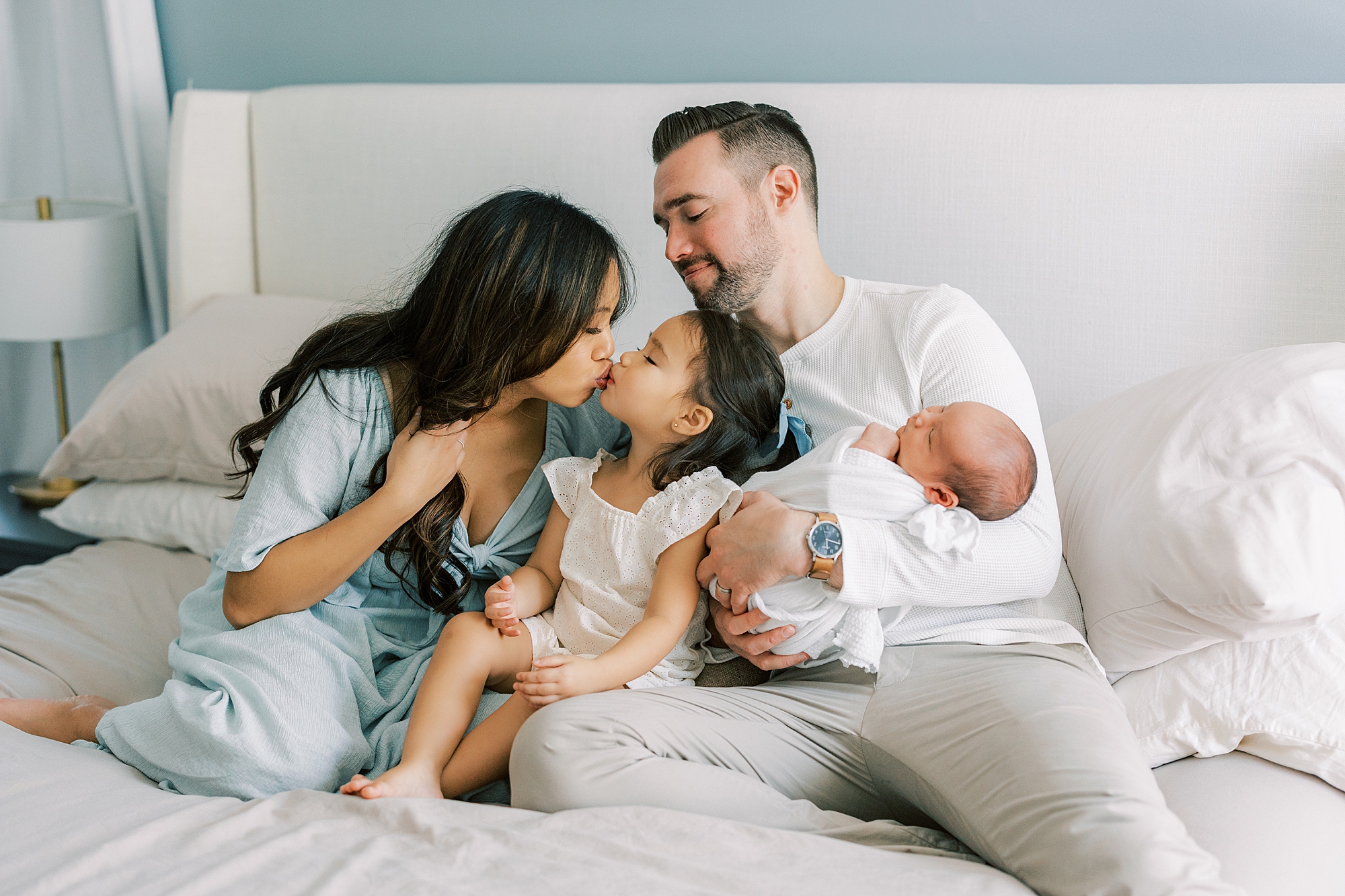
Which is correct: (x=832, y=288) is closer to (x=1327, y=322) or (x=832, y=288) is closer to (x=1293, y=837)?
(x=1327, y=322)

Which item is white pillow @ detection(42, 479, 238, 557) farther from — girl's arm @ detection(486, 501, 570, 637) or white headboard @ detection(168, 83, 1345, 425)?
girl's arm @ detection(486, 501, 570, 637)

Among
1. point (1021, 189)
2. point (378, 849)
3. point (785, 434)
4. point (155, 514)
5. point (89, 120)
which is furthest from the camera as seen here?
point (89, 120)

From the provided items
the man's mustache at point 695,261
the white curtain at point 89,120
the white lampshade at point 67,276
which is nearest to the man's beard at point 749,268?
the man's mustache at point 695,261

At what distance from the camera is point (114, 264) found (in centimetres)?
260

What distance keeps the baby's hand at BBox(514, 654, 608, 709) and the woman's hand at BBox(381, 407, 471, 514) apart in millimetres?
278

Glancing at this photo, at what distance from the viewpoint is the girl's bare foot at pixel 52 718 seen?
4.53ft

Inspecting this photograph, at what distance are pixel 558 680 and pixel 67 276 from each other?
2.00 m

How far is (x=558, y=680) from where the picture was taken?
125 centimetres

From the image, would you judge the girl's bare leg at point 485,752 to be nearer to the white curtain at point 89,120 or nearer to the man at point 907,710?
the man at point 907,710

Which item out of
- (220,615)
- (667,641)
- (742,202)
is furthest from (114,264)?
(667,641)

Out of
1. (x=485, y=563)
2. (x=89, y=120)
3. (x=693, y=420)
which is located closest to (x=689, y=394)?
(x=693, y=420)

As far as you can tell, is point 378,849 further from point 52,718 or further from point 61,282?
point 61,282

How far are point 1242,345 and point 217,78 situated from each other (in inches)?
103

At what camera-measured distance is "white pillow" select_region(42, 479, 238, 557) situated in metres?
2.04
